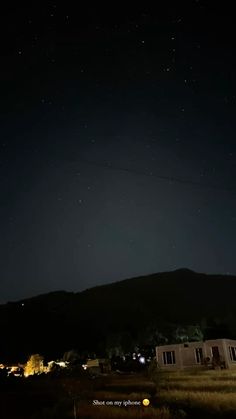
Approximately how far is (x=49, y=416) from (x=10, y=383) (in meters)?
21.5

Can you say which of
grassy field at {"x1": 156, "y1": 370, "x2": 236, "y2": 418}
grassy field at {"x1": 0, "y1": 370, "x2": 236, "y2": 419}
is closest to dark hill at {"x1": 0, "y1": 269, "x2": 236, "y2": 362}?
grassy field at {"x1": 0, "y1": 370, "x2": 236, "y2": 419}

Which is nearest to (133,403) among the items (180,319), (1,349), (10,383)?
(10,383)

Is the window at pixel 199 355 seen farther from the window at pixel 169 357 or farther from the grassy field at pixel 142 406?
the grassy field at pixel 142 406

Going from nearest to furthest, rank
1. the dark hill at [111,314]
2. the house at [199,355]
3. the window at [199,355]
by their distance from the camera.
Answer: the house at [199,355]
the window at [199,355]
the dark hill at [111,314]

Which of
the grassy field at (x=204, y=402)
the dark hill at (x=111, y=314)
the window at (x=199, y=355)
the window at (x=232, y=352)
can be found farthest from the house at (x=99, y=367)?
the grassy field at (x=204, y=402)

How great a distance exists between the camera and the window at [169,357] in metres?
38.1

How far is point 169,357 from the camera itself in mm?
38562

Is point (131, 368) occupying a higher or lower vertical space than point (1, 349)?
lower

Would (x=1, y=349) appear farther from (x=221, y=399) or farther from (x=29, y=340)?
(x=221, y=399)

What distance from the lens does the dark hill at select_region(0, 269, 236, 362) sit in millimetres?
73125

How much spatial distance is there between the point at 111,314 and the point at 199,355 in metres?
109

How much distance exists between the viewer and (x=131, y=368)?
4375 cm

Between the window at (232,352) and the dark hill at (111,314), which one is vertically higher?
the dark hill at (111,314)

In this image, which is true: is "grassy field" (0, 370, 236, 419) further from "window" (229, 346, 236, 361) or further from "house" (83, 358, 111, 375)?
"house" (83, 358, 111, 375)
